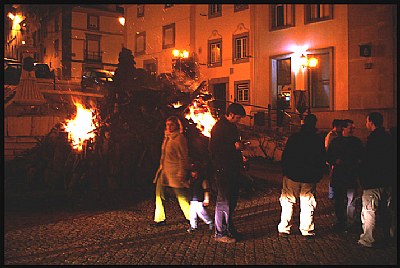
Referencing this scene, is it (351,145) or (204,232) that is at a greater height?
(351,145)

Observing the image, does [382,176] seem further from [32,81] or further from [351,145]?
[32,81]

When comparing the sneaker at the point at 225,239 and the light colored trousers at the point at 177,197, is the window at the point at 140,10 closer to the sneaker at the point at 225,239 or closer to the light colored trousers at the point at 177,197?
the light colored trousers at the point at 177,197

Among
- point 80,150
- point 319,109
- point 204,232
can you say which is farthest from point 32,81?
point 319,109

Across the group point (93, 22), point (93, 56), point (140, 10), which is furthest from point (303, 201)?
point (93, 22)

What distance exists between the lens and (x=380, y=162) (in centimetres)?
601

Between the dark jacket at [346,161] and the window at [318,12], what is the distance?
16865 mm

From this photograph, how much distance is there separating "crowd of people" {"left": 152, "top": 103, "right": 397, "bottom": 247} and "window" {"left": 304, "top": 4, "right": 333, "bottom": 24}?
649 inches

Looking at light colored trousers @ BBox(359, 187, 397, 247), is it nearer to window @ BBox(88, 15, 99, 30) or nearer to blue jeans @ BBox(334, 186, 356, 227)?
blue jeans @ BBox(334, 186, 356, 227)

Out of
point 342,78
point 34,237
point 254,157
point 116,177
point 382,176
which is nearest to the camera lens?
point 382,176

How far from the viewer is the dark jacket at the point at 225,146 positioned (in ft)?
20.4

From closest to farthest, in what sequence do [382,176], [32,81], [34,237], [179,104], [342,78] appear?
[382,176] < [34,237] < [179,104] < [32,81] < [342,78]

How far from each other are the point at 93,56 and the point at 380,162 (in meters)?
42.3

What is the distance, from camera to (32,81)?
529 inches

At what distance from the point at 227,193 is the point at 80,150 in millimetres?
4594
